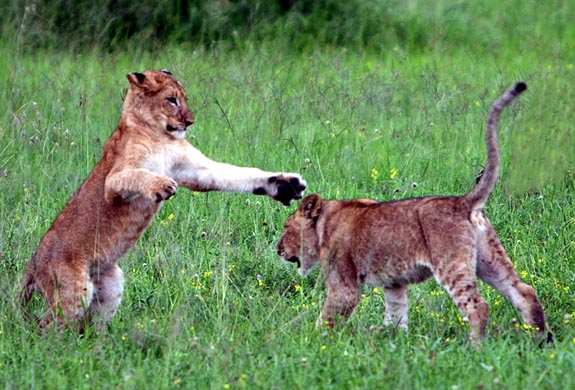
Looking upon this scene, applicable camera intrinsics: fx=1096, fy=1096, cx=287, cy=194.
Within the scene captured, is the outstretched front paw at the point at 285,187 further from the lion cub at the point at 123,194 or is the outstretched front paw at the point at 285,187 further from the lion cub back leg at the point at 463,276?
the lion cub back leg at the point at 463,276

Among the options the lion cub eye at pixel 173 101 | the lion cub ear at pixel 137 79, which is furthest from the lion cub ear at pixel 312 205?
the lion cub ear at pixel 137 79

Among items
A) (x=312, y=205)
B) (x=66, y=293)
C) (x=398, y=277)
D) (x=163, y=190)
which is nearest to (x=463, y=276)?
(x=398, y=277)

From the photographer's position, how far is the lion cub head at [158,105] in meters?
6.20

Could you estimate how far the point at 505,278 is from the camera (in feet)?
17.6

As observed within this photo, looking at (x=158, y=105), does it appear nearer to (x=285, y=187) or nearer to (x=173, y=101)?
(x=173, y=101)

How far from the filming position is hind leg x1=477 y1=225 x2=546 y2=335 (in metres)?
5.30

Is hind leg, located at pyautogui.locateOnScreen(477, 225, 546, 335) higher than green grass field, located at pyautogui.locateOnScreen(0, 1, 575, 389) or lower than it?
higher

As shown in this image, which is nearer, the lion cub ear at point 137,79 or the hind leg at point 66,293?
the hind leg at point 66,293

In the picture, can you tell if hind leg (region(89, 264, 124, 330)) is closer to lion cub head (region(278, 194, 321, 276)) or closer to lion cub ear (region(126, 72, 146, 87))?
lion cub head (region(278, 194, 321, 276))

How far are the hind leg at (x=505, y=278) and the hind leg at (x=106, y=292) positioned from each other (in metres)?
1.92

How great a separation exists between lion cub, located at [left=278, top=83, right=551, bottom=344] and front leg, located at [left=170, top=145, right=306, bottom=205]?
167 millimetres

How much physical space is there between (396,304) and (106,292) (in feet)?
5.07

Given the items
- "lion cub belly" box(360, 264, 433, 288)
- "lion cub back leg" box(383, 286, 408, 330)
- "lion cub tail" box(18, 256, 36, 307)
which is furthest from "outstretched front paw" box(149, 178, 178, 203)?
"lion cub back leg" box(383, 286, 408, 330)

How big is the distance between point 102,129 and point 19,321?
3.64m
